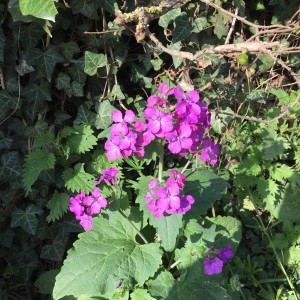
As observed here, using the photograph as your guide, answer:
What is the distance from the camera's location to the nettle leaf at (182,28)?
2643 mm

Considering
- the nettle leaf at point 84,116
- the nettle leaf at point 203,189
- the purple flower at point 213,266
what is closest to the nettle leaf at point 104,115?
the nettle leaf at point 84,116

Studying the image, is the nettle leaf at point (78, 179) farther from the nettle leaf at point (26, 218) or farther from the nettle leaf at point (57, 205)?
the nettle leaf at point (26, 218)

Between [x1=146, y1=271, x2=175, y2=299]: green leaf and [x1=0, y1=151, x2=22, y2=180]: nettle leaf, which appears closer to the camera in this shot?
[x1=146, y1=271, x2=175, y2=299]: green leaf

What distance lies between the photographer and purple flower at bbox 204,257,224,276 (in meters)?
2.06

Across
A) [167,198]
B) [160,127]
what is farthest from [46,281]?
[160,127]

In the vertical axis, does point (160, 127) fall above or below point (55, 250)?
above

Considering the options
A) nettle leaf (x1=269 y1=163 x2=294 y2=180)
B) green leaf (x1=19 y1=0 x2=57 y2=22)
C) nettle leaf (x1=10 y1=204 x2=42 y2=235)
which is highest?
green leaf (x1=19 y1=0 x2=57 y2=22)

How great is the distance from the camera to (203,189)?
7.72 feet

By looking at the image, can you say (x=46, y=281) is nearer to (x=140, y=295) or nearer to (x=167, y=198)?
(x=140, y=295)

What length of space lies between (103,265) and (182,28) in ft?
4.45

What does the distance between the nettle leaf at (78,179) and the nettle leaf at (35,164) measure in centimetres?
15

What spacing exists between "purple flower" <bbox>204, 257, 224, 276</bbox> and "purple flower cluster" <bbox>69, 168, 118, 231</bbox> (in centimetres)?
52

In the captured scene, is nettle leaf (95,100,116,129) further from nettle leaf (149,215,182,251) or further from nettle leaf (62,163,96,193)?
nettle leaf (149,215,182,251)

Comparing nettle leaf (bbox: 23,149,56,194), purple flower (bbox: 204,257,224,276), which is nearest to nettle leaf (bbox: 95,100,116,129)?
nettle leaf (bbox: 23,149,56,194)
